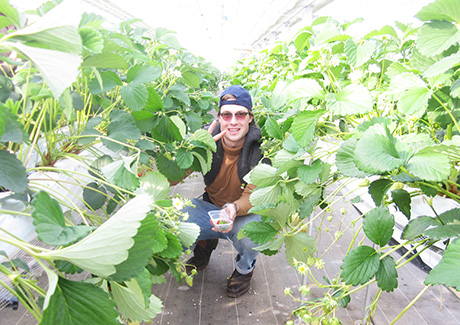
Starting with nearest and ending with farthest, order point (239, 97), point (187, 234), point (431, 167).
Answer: point (431, 167) < point (187, 234) < point (239, 97)

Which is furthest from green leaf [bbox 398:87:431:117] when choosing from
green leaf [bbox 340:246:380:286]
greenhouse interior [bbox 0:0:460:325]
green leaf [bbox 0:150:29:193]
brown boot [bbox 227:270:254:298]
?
brown boot [bbox 227:270:254:298]

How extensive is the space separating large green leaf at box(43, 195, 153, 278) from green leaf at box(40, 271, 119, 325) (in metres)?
0.03

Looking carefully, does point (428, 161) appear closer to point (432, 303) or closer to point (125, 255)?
point (125, 255)

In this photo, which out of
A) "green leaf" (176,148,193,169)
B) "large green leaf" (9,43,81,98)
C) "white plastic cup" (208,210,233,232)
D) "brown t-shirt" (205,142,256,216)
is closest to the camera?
"large green leaf" (9,43,81,98)

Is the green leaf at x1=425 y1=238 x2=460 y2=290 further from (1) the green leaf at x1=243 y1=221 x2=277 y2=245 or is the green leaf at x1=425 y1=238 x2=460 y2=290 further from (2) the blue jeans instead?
(2) the blue jeans

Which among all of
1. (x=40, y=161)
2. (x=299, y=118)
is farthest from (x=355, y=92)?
(x=40, y=161)

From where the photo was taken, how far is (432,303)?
61.2 inches

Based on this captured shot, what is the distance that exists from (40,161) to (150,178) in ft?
0.95

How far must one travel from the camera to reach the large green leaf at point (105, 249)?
300 millimetres

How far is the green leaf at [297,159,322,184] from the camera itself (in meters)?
0.62

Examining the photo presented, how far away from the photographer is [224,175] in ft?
5.36

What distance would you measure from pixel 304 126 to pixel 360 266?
27cm

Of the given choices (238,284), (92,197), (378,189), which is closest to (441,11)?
(378,189)

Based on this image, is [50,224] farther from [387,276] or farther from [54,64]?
[387,276]
